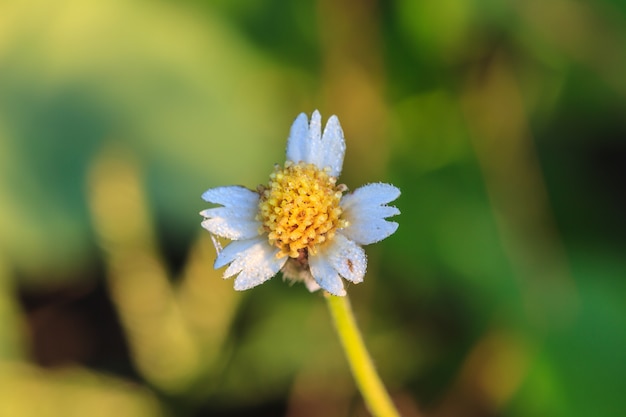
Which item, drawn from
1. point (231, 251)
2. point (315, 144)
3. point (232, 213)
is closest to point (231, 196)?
point (232, 213)

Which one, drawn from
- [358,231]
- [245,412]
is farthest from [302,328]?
[358,231]

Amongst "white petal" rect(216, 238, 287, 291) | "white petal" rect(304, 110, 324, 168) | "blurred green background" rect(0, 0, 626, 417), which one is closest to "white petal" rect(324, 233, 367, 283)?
"white petal" rect(216, 238, 287, 291)

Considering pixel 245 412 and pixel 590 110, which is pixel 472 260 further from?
pixel 245 412

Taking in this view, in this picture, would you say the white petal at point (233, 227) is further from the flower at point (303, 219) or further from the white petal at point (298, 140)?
the white petal at point (298, 140)

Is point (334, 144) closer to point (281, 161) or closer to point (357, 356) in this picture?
point (357, 356)

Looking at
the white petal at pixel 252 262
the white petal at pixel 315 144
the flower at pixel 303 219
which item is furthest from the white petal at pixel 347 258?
the white petal at pixel 315 144

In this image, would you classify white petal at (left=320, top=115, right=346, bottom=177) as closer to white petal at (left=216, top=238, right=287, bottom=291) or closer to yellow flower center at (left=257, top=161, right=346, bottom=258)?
yellow flower center at (left=257, top=161, right=346, bottom=258)
